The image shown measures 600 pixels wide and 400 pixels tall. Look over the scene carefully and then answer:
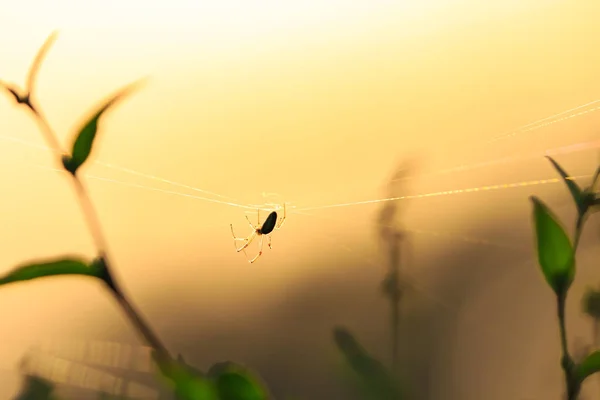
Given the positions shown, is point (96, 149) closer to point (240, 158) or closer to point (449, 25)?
point (240, 158)

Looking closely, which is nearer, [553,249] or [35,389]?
[553,249]

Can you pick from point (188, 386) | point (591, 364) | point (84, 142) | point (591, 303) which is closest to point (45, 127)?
point (84, 142)

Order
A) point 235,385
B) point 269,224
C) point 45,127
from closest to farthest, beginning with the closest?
point 235,385
point 45,127
point 269,224

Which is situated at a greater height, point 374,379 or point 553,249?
point 553,249

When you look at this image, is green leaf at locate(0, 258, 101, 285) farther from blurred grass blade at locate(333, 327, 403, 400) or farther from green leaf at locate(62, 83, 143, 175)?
Answer: blurred grass blade at locate(333, 327, 403, 400)

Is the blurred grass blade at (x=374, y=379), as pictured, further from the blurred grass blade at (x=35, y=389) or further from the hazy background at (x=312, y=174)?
the blurred grass blade at (x=35, y=389)

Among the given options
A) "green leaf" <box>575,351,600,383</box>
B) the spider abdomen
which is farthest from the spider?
"green leaf" <box>575,351,600,383</box>

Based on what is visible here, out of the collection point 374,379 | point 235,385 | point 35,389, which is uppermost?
point 235,385

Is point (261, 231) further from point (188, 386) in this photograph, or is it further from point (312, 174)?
point (188, 386)
